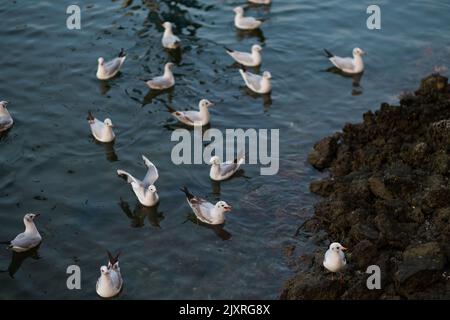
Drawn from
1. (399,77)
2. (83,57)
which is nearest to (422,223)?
(399,77)

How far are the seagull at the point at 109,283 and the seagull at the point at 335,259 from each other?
12.2ft

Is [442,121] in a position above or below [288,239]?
above

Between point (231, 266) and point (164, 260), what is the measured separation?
1.26m

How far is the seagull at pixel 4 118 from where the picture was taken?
739 inches

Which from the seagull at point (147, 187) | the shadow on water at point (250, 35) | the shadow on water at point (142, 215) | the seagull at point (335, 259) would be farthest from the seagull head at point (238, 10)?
the seagull at point (335, 259)

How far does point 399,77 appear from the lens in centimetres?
2102

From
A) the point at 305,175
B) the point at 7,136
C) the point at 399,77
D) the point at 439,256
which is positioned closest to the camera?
the point at 439,256

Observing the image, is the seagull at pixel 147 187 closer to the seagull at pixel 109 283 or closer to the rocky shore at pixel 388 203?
the seagull at pixel 109 283

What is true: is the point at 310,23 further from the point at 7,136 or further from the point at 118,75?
the point at 7,136

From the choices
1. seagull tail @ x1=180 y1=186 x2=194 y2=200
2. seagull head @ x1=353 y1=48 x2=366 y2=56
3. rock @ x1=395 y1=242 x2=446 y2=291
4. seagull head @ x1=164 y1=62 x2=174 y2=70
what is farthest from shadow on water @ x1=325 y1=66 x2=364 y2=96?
rock @ x1=395 y1=242 x2=446 y2=291

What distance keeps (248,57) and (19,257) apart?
9.36 m

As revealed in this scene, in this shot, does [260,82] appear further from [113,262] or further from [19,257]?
[19,257]

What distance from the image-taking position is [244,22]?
77.0ft

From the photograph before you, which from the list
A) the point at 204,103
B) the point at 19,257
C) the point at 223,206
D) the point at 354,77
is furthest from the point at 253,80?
the point at 19,257
